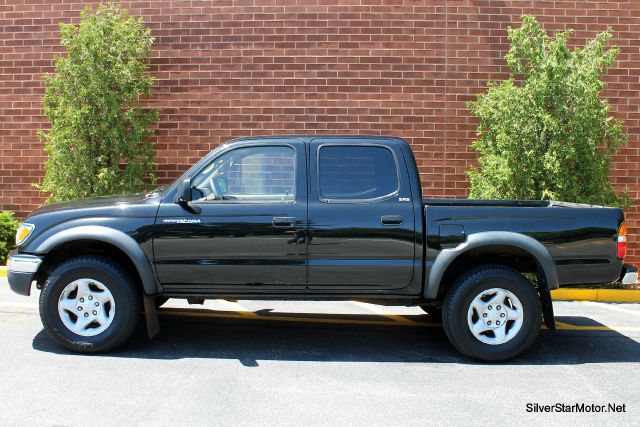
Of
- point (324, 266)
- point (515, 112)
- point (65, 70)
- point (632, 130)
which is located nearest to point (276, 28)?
point (65, 70)

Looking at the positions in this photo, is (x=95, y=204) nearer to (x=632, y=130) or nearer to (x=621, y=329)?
(x=621, y=329)

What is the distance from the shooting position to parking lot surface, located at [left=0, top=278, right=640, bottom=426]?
4.64 metres

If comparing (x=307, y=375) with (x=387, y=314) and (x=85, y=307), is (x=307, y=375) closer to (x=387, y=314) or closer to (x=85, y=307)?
(x=85, y=307)

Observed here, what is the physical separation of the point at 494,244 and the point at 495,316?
2.01 ft

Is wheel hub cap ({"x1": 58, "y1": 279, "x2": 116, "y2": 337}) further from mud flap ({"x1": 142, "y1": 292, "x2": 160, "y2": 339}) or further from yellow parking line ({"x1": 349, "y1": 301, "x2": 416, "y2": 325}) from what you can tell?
yellow parking line ({"x1": 349, "y1": 301, "x2": 416, "y2": 325})

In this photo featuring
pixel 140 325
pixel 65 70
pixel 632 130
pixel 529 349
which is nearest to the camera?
pixel 529 349

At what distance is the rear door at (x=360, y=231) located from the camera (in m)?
5.90

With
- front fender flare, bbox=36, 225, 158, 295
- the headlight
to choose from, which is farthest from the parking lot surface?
the headlight

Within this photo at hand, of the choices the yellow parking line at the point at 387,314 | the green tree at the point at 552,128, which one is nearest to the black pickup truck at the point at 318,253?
the yellow parking line at the point at 387,314

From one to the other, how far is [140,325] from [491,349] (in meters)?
3.49

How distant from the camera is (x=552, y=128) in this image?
9461 mm

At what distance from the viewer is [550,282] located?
593 cm

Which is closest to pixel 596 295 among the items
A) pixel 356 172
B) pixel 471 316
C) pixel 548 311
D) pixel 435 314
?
pixel 435 314

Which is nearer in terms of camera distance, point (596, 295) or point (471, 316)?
point (471, 316)
